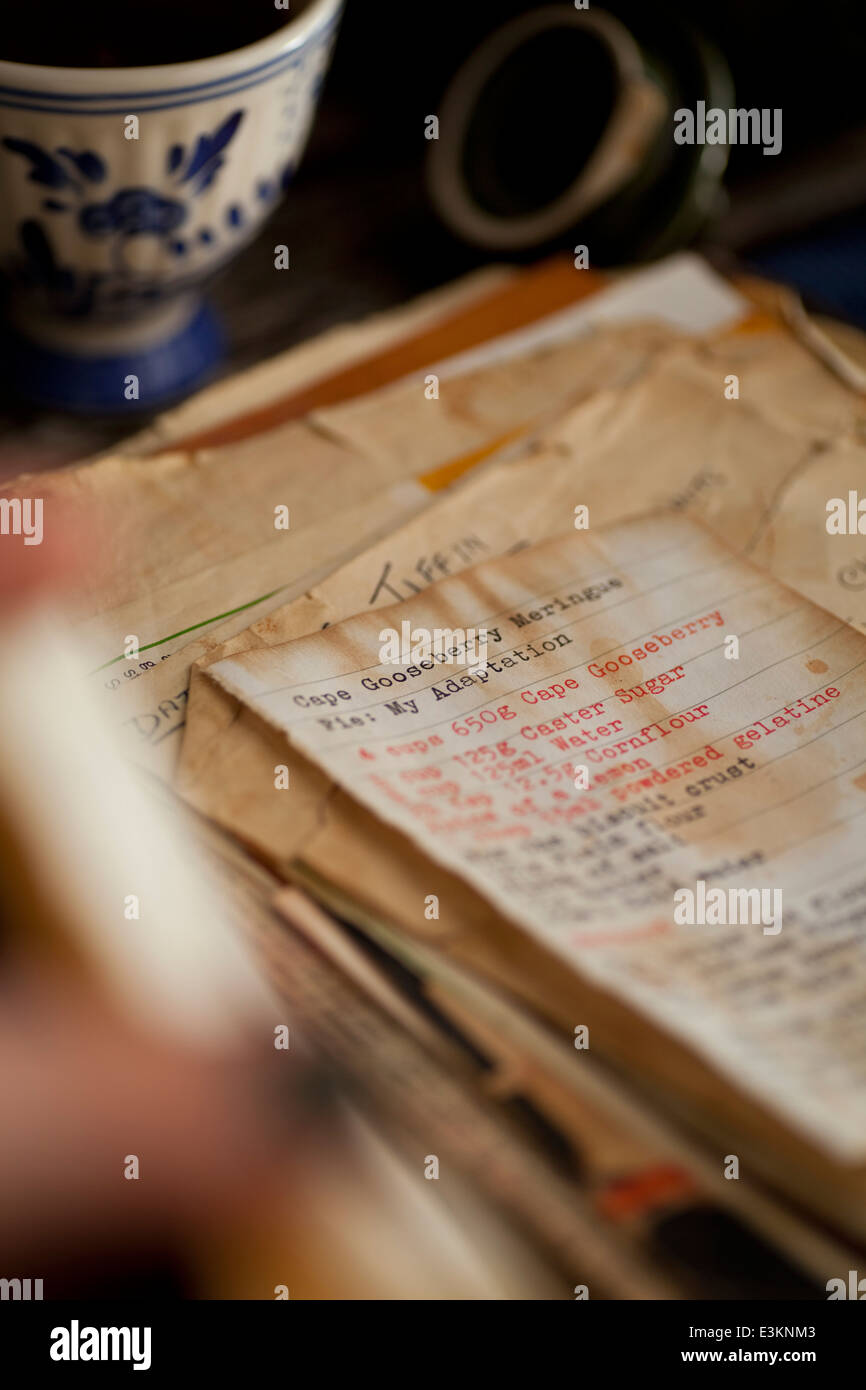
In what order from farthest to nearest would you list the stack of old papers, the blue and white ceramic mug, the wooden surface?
the wooden surface → the blue and white ceramic mug → the stack of old papers

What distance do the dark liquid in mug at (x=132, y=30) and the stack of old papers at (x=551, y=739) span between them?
126 mm

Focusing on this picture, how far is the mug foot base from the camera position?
490 millimetres

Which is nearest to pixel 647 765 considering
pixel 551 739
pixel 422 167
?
pixel 551 739

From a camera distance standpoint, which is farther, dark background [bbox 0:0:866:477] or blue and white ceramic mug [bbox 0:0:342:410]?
dark background [bbox 0:0:866:477]

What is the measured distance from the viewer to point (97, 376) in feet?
1.61

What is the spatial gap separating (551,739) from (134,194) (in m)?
0.26

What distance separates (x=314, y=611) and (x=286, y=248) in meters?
0.30

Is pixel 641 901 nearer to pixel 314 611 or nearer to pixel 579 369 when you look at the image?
pixel 314 611

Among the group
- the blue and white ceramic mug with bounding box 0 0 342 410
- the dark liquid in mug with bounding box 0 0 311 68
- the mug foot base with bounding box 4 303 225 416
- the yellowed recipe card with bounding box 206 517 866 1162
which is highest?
the dark liquid in mug with bounding box 0 0 311 68

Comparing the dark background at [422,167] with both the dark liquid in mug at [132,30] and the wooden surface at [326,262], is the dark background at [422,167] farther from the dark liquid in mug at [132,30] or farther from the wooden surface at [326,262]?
the dark liquid in mug at [132,30]

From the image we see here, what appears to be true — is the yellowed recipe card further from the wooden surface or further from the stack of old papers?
the wooden surface

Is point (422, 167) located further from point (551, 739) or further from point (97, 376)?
point (551, 739)

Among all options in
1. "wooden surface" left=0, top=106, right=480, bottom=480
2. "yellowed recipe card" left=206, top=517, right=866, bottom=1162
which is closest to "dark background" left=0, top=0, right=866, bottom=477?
"wooden surface" left=0, top=106, right=480, bottom=480
